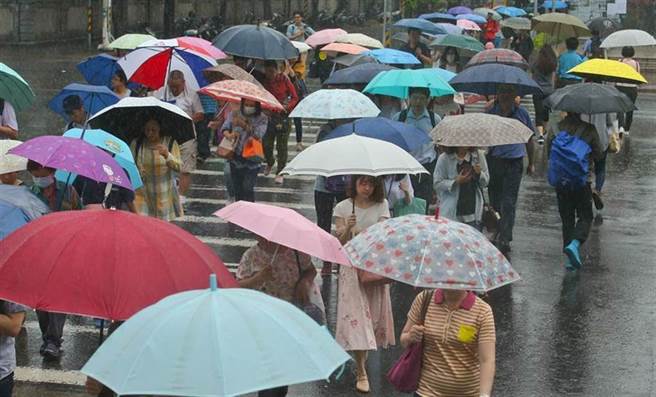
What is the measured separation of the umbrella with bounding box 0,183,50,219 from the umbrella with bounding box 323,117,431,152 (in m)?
4.15

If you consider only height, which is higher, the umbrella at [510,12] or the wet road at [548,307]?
the umbrella at [510,12]

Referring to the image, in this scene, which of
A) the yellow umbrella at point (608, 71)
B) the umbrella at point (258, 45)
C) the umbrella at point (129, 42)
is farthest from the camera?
the umbrella at point (129, 42)

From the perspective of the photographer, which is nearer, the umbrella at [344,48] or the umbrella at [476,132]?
the umbrella at [476,132]

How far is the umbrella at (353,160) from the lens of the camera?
34.5 ft

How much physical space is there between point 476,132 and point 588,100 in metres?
2.13

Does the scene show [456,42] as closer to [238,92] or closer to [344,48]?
[344,48]

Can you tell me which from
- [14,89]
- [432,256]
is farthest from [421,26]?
[432,256]

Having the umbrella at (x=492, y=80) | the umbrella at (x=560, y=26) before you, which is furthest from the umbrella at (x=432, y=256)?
the umbrella at (x=560, y=26)

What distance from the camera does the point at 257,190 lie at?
19.3 meters

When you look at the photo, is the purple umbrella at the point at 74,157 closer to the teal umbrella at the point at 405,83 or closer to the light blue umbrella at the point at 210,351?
the light blue umbrella at the point at 210,351

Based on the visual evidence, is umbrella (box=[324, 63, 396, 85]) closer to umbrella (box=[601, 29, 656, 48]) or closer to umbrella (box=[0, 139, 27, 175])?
umbrella (box=[0, 139, 27, 175])

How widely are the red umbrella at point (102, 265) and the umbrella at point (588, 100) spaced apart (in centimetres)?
856

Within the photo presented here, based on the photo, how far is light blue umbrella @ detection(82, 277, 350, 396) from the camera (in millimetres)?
5086

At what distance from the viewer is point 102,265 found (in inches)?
261
